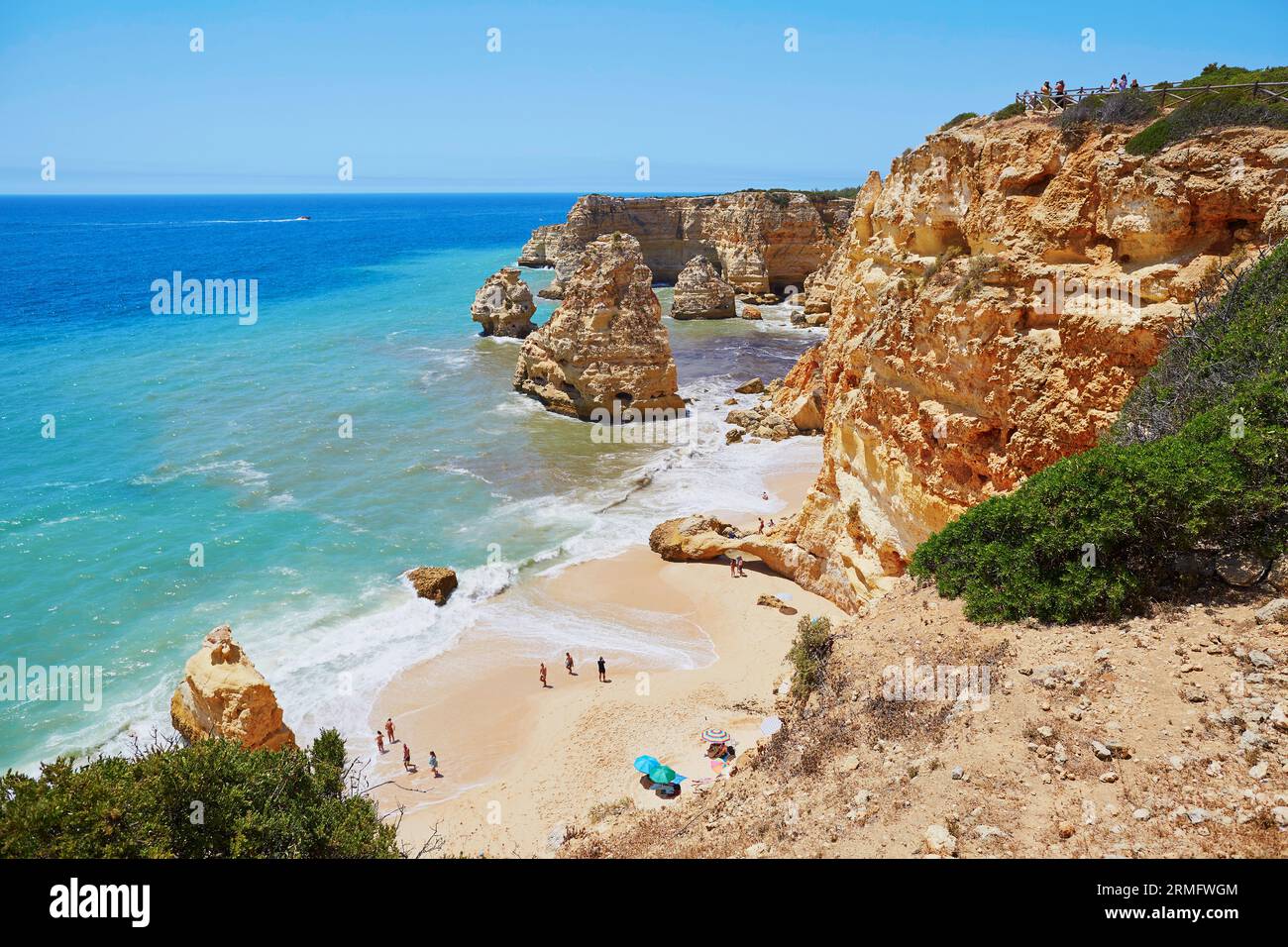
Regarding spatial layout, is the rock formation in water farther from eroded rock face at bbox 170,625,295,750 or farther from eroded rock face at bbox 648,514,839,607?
eroded rock face at bbox 170,625,295,750

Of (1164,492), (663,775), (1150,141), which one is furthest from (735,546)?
(1150,141)

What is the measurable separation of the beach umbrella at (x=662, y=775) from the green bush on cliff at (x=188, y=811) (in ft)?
17.5

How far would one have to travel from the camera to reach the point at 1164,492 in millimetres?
9508

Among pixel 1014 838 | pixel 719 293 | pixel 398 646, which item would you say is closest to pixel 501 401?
pixel 398 646

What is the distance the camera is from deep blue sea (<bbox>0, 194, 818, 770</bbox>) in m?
19.5

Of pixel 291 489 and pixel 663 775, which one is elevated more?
pixel 291 489

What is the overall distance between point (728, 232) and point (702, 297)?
1318cm

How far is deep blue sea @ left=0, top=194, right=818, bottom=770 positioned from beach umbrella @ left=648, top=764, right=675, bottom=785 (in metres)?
6.32

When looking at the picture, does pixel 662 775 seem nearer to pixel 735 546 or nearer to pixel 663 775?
pixel 663 775

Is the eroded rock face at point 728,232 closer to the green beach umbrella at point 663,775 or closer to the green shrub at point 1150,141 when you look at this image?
the green shrub at point 1150,141

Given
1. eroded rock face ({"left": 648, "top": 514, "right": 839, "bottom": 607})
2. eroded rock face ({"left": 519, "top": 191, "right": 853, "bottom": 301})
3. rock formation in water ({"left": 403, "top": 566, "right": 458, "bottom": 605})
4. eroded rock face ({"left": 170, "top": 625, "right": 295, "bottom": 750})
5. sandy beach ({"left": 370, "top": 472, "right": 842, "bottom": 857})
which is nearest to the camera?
eroded rock face ({"left": 170, "top": 625, "right": 295, "bottom": 750})

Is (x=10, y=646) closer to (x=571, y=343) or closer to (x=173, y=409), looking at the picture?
(x=173, y=409)

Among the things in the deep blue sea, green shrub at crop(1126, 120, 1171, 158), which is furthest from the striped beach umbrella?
green shrub at crop(1126, 120, 1171, 158)
